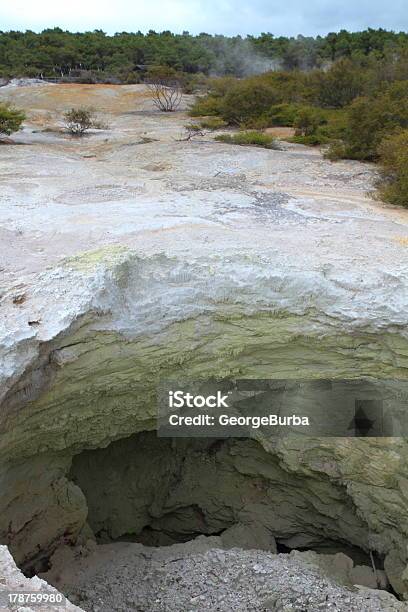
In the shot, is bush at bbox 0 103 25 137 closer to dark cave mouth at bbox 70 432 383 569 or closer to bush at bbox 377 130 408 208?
bush at bbox 377 130 408 208

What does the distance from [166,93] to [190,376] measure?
25.3 meters

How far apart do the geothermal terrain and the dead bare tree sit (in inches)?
666

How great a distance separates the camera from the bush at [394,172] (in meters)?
9.45

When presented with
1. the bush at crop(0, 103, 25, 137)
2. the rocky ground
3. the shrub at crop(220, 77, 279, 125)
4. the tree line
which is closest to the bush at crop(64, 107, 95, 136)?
the bush at crop(0, 103, 25, 137)

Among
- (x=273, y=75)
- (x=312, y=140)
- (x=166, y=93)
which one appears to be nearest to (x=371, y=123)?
(x=312, y=140)

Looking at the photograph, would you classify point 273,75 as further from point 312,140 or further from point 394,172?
point 394,172

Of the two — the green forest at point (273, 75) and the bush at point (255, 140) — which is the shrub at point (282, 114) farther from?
the bush at point (255, 140)

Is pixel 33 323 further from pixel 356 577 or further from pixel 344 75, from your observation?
pixel 344 75

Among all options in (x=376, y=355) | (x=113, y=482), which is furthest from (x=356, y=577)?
(x=113, y=482)

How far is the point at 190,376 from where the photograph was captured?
688 cm

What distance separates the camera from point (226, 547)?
8.18 meters

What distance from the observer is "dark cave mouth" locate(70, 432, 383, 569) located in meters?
8.70

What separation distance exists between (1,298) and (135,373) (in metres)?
1.78

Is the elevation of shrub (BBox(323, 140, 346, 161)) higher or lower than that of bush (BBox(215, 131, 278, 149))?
lower
